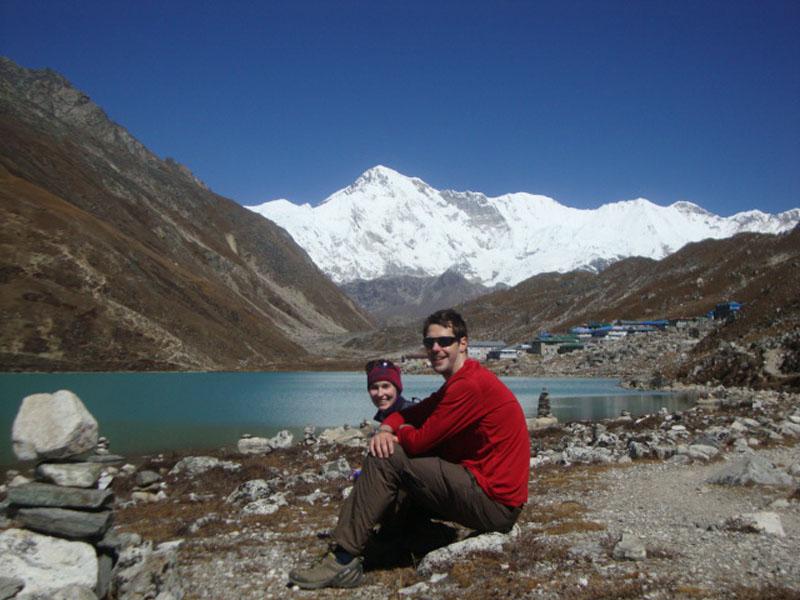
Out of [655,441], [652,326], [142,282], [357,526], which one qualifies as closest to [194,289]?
[142,282]

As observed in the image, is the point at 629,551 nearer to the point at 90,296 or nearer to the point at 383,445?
the point at 383,445

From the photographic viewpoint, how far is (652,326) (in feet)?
504

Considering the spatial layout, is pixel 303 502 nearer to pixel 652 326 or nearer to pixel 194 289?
pixel 652 326

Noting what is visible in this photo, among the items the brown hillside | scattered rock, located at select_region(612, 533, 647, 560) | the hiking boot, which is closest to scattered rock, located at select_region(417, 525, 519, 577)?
the hiking boot

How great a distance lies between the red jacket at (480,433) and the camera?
298 inches

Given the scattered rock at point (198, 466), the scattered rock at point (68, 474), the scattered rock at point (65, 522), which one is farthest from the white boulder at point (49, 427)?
the scattered rock at point (198, 466)

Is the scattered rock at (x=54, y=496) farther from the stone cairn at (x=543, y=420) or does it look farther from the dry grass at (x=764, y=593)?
the stone cairn at (x=543, y=420)

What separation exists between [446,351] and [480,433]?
1.05 meters

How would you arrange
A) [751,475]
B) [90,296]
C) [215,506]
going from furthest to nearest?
[90,296]
[215,506]
[751,475]

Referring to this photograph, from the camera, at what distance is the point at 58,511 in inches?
292

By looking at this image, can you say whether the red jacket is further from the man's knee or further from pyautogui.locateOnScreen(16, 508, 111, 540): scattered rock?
pyautogui.locateOnScreen(16, 508, 111, 540): scattered rock

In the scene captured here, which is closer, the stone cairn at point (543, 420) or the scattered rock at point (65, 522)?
the scattered rock at point (65, 522)

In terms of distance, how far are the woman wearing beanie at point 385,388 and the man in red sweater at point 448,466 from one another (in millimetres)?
1443

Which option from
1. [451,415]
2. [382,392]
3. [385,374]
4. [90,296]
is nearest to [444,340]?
[451,415]
